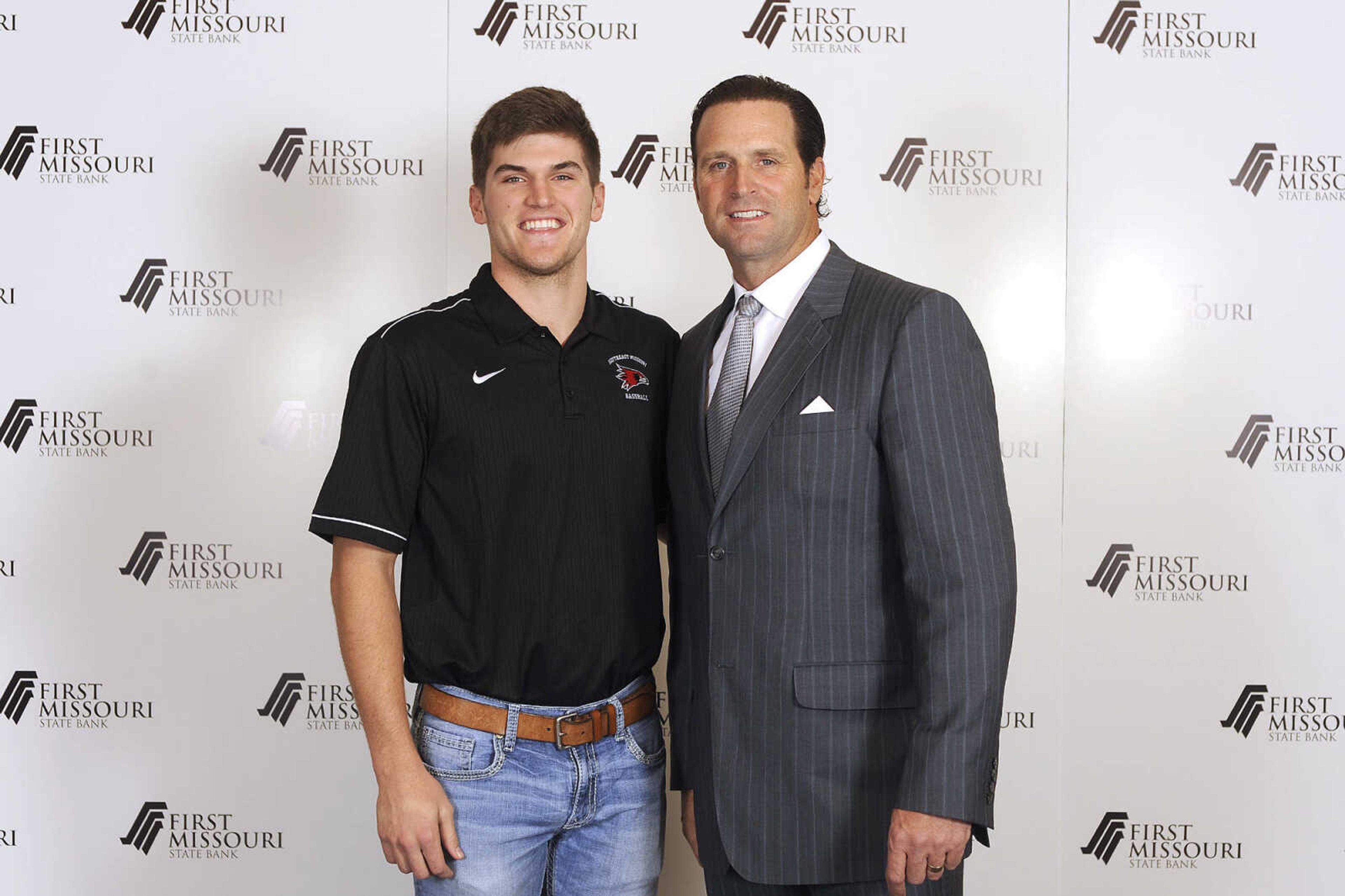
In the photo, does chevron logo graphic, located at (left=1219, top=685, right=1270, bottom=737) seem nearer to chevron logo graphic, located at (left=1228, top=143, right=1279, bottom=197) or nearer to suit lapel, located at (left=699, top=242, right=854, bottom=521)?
chevron logo graphic, located at (left=1228, top=143, right=1279, bottom=197)

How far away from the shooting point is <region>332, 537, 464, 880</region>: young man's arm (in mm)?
1717

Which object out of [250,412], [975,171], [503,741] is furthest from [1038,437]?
[250,412]

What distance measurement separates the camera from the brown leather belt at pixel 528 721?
69.7 inches

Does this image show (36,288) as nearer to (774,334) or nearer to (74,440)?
(74,440)

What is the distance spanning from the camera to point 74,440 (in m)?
2.99

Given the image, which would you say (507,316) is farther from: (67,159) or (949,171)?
(67,159)

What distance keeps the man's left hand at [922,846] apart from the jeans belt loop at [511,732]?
627 millimetres

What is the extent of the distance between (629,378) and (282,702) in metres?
1.67

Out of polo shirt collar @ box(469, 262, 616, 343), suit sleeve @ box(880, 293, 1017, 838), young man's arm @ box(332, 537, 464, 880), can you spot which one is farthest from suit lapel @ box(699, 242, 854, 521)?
young man's arm @ box(332, 537, 464, 880)

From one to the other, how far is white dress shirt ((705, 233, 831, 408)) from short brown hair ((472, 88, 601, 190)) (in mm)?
406

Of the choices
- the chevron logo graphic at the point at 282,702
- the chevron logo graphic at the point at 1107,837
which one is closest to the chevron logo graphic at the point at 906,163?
the chevron logo graphic at the point at 1107,837

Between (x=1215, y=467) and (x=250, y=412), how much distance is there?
8.95 feet

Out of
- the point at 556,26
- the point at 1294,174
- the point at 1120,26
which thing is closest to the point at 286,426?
the point at 556,26

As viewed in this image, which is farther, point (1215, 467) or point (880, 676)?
point (1215, 467)
